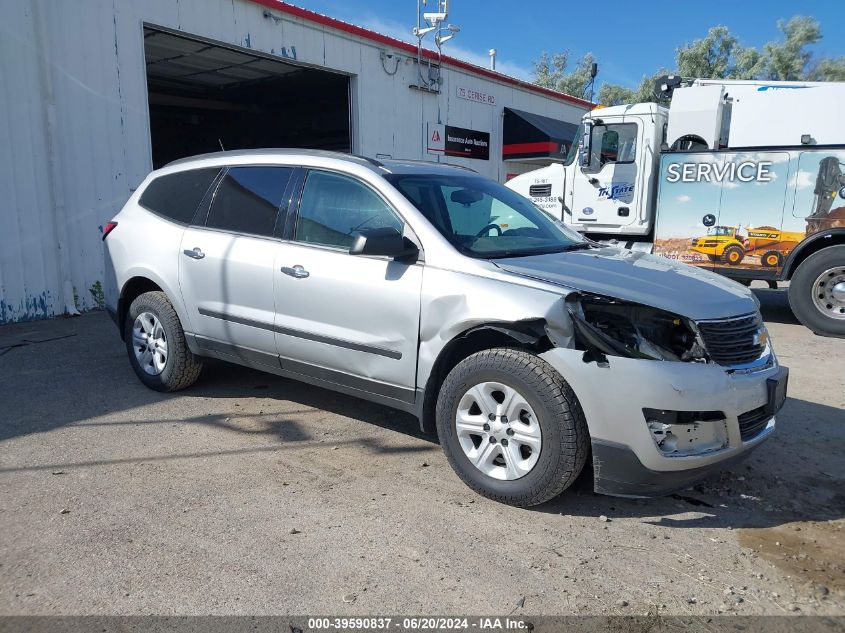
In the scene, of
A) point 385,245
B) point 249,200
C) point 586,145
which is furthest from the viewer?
point 586,145

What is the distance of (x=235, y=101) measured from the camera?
18.7 m

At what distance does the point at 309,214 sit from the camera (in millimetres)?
4262

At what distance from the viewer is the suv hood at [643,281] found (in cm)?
323

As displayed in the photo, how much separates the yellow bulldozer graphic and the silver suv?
4.71m

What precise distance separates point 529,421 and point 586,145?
7.16m

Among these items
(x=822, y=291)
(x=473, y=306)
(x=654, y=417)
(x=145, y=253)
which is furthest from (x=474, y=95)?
(x=654, y=417)

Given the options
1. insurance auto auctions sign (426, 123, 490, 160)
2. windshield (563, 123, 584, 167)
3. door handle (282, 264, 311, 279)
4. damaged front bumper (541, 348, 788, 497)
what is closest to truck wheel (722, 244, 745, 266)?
windshield (563, 123, 584, 167)

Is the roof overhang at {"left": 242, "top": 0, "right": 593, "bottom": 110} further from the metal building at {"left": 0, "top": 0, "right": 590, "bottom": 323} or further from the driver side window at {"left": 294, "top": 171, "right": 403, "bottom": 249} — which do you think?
the driver side window at {"left": 294, "top": 171, "right": 403, "bottom": 249}

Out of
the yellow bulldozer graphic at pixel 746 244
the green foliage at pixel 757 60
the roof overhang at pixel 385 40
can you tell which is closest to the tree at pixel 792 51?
the green foliage at pixel 757 60

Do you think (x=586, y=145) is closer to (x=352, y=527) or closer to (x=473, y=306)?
(x=473, y=306)

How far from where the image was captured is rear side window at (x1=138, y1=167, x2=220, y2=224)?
500 cm

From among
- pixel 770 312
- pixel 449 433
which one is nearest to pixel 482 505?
pixel 449 433

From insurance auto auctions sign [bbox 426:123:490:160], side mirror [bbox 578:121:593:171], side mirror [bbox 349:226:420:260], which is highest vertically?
insurance auto auctions sign [bbox 426:123:490:160]

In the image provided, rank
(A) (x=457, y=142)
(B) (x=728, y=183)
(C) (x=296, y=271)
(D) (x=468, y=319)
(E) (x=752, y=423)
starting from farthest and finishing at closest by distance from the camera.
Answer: (A) (x=457, y=142)
(B) (x=728, y=183)
(C) (x=296, y=271)
(D) (x=468, y=319)
(E) (x=752, y=423)
